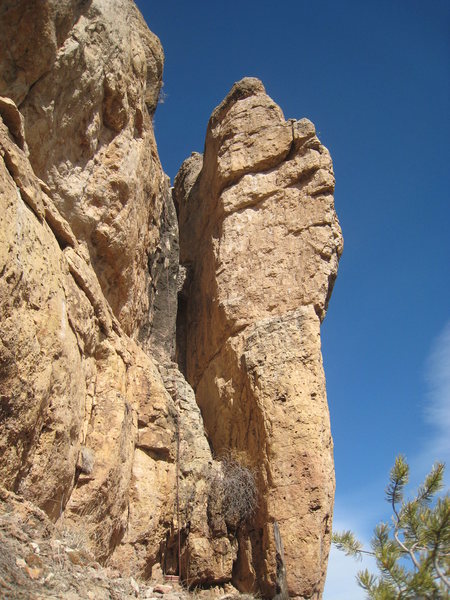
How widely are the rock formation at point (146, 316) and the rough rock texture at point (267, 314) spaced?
0.12 ft

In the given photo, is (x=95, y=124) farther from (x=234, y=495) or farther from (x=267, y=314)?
(x=234, y=495)

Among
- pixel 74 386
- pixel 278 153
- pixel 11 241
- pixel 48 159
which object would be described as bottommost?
pixel 74 386

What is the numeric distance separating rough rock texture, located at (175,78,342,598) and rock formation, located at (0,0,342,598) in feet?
0.12

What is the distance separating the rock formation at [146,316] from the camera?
6.11m

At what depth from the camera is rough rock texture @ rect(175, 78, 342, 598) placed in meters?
9.13

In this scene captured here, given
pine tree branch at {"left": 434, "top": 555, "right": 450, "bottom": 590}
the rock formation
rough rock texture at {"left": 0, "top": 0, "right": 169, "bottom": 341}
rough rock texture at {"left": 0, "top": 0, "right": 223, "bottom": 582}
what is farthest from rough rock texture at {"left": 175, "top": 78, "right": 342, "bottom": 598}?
pine tree branch at {"left": 434, "top": 555, "right": 450, "bottom": 590}

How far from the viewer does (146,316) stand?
10.8m

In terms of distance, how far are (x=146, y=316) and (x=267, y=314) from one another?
222 cm

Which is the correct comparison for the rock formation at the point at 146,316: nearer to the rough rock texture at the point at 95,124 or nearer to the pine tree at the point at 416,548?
the rough rock texture at the point at 95,124

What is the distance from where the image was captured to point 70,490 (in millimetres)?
6602

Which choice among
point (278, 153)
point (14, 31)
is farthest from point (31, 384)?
point (278, 153)

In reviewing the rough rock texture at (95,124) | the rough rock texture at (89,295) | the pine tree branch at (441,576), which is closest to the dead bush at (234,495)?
the rough rock texture at (89,295)

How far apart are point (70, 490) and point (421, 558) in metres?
3.70

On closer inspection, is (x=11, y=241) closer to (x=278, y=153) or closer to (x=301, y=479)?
(x=301, y=479)
